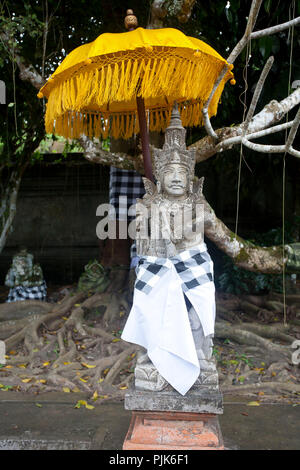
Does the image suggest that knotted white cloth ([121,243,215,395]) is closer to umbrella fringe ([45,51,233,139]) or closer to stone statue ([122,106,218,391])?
stone statue ([122,106,218,391])

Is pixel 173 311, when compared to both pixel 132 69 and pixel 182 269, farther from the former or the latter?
pixel 132 69

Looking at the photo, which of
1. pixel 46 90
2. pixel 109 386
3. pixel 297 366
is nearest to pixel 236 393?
pixel 297 366

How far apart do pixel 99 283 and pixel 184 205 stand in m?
2.93

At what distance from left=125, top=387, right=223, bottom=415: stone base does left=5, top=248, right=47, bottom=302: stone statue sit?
3922 mm

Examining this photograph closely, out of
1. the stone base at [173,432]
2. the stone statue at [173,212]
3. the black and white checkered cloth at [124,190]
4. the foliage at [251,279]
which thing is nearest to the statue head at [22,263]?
the black and white checkered cloth at [124,190]

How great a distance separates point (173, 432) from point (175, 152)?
1.86 m

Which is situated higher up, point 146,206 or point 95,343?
point 146,206

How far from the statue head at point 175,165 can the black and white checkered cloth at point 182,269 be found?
443mm

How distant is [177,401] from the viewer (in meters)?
2.73

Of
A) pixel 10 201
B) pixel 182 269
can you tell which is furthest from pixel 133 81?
pixel 10 201

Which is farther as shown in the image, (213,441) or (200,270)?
(200,270)

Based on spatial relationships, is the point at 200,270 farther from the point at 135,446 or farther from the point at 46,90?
the point at 46,90

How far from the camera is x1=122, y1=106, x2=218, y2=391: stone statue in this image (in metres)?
2.96

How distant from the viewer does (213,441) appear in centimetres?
264
